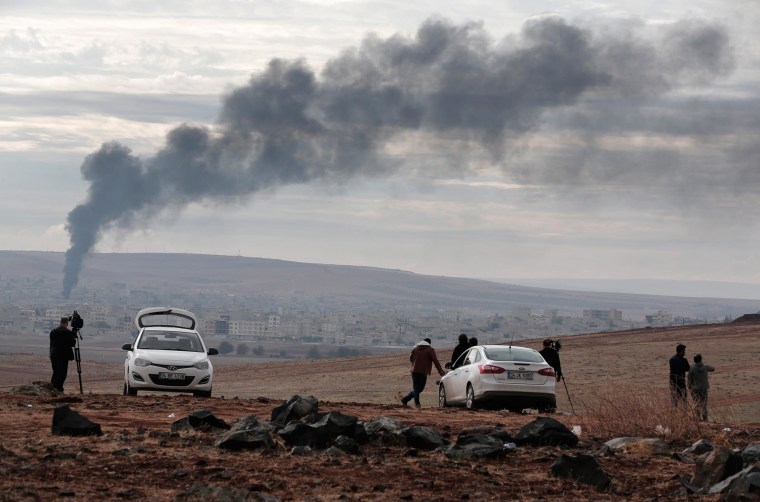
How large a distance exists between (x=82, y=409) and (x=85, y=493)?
890 centimetres

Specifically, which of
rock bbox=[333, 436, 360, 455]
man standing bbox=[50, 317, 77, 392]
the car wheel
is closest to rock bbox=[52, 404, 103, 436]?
rock bbox=[333, 436, 360, 455]

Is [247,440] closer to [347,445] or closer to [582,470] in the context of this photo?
[347,445]

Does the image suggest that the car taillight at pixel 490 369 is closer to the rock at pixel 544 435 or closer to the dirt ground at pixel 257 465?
the dirt ground at pixel 257 465

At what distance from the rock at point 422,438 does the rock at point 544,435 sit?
116cm

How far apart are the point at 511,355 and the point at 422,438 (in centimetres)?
898

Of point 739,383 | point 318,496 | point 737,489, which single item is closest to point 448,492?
point 318,496

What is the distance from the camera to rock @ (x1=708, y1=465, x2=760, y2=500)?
39.7 ft

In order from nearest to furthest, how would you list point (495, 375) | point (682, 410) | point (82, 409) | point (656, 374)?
point (682, 410), point (82, 409), point (495, 375), point (656, 374)

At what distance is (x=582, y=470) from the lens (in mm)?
13211

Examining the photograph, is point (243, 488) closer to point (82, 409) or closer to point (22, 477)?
point (22, 477)

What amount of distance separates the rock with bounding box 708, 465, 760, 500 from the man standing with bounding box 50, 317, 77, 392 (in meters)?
15.7

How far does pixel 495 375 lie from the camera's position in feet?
77.5

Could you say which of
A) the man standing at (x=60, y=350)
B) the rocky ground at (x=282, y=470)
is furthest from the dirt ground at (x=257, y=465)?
the man standing at (x=60, y=350)

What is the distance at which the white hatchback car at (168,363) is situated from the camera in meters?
24.3
